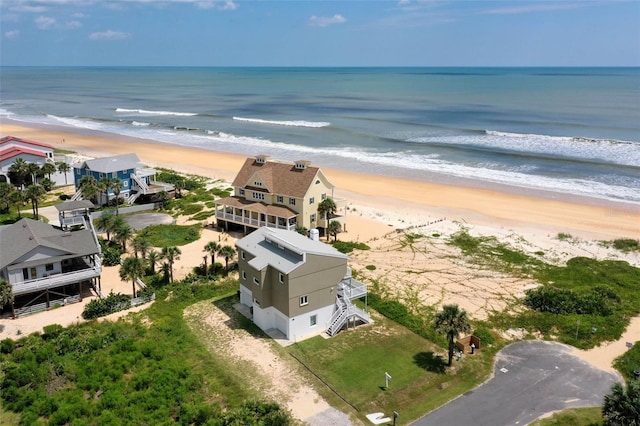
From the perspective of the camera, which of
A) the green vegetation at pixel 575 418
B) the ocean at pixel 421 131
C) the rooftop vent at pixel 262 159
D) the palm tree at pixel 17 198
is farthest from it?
the ocean at pixel 421 131

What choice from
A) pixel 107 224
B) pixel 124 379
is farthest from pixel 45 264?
pixel 124 379

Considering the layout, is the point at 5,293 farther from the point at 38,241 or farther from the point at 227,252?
the point at 227,252

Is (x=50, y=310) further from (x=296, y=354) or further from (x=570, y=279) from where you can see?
(x=570, y=279)

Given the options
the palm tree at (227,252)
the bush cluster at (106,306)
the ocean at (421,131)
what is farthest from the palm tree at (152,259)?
the ocean at (421,131)

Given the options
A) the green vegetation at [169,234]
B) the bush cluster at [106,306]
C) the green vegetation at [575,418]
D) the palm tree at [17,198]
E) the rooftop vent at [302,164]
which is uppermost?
the rooftop vent at [302,164]

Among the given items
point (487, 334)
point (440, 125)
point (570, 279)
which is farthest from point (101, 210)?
point (440, 125)

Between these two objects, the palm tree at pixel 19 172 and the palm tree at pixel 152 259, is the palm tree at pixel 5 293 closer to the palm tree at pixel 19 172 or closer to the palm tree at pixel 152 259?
the palm tree at pixel 152 259

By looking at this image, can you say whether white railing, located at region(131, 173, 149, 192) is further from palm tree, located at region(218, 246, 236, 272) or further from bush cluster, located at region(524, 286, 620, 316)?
bush cluster, located at region(524, 286, 620, 316)
